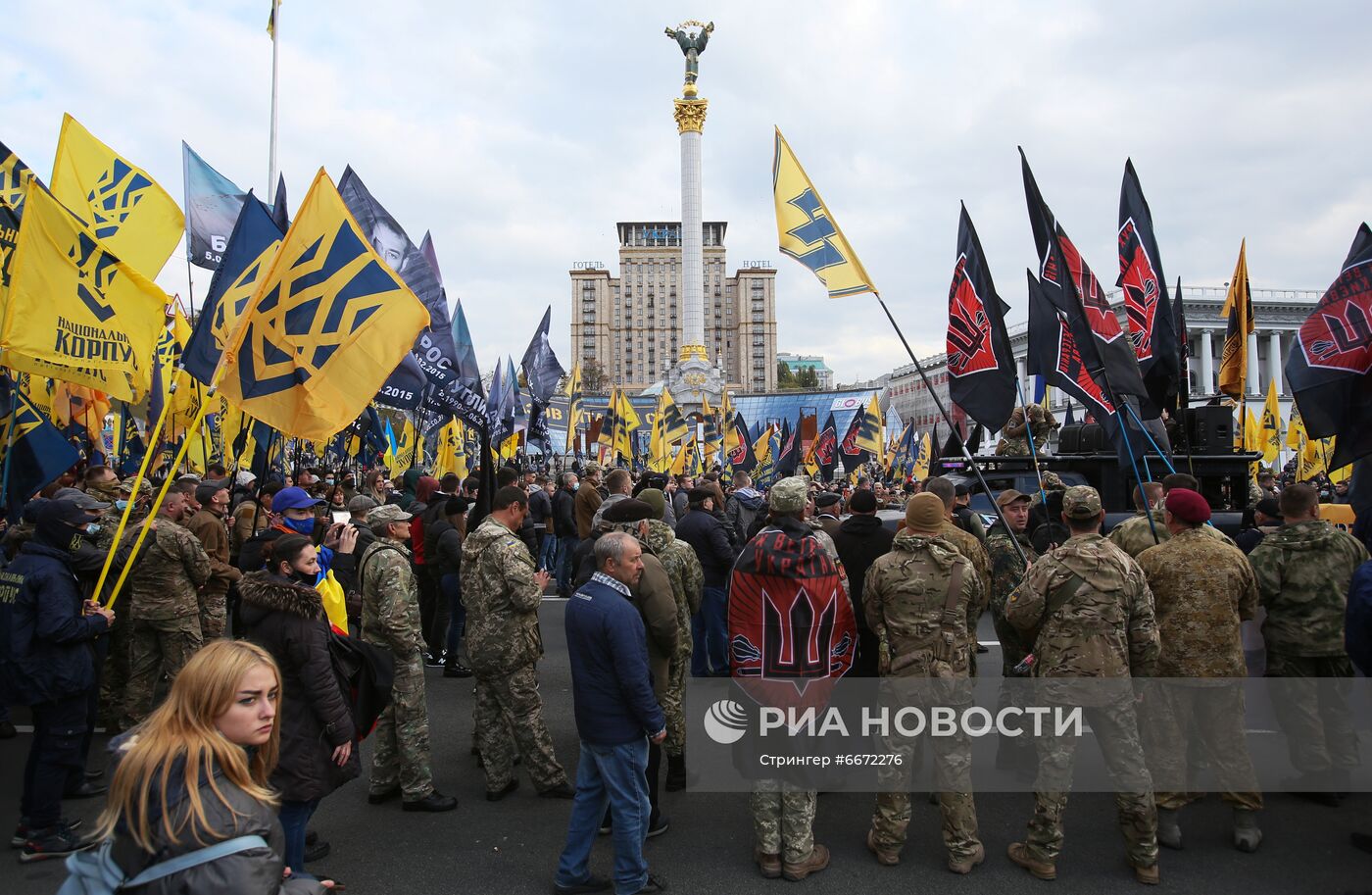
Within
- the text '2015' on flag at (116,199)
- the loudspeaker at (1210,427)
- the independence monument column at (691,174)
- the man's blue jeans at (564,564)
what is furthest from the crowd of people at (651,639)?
the independence monument column at (691,174)

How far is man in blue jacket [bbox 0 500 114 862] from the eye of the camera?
451cm

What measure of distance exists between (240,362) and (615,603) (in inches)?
111

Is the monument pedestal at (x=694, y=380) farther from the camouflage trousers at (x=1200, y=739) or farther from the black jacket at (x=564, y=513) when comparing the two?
the camouflage trousers at (x=1200, y=739)

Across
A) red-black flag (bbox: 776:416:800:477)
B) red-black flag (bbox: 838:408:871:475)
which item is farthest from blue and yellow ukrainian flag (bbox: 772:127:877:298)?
red-black flag (bbox: 838:408:871:475)

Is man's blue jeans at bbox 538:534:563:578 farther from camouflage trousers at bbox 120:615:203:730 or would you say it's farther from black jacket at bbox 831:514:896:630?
black jacket at bbox 831:514:896:630

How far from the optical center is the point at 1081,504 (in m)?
4.48

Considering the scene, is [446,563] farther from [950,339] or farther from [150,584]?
[950,339]

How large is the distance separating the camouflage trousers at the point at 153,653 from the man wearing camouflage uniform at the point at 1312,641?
23.5ft

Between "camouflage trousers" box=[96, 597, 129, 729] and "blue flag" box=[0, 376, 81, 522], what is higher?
"blue flag" box=[0, 376, 81, 522]

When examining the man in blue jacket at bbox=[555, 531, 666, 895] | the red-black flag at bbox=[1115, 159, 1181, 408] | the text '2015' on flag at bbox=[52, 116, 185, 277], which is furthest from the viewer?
the text '2015' on flag at bbox=[52, 116, 185, 277]

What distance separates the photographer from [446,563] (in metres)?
8.05

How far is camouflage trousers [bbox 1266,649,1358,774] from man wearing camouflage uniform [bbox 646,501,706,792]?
3754 mm

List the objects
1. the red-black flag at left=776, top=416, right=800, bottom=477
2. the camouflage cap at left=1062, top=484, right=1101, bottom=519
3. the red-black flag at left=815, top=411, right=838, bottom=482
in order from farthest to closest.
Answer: the red-black flag at left=815, top=411, right=838, bottom=482 < the red-black flag at left=776, top=416, right=800, bottom=477 < the camouflage cap at left=1062, top=484, right=1101, bottom=519

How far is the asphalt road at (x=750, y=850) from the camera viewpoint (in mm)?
4230
